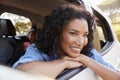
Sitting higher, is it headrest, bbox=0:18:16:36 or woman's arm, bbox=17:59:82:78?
headrest, bbox=0:18:16:36

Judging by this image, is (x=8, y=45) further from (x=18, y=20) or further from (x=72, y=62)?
(x=72, y=62)

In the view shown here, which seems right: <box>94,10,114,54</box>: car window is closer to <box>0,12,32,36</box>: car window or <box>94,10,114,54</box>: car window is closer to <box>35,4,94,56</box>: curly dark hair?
<box>0,12,32,36</box>: car window

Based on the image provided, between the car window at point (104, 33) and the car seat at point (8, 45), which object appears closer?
the car seat at point (8, 45)

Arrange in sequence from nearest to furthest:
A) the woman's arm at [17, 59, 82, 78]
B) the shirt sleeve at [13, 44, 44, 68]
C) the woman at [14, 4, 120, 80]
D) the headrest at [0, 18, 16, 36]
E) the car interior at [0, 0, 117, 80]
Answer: the woman's arm at [17, 59, 82, 78]
the shirt sleeve at [13, 44, 44, 68]
the woman at [14, 4, 120, 80]
the car interior at [0, 0, 117, 80]
the headrest at [0, 18, 16, 36]

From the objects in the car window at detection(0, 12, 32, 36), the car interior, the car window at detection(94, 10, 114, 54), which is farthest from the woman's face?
the car window at detection(0, 12, 32, 36)

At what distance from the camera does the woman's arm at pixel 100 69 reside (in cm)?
243

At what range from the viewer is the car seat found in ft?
10.7

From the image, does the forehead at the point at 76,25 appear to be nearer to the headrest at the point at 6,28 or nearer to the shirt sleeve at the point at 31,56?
the shirt sleeve at the point at 31,56

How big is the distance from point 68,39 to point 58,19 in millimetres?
158

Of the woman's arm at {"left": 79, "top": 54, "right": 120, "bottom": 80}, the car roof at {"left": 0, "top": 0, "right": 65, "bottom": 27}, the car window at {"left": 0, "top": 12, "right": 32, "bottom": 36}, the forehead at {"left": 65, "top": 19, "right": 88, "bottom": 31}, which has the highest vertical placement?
the car roof at {"left": 0, "top": 0, "right": 65, "bottom": 27}

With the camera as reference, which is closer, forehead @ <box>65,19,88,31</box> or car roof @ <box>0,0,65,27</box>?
forehead @ <box>65,19,88,31</box>

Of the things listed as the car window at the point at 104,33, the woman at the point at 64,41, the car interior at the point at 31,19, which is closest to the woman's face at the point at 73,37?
the woman at the point at 64,41

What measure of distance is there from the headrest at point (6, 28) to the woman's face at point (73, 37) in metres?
1.45

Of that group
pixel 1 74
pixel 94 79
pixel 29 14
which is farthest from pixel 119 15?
pixel 1 74
